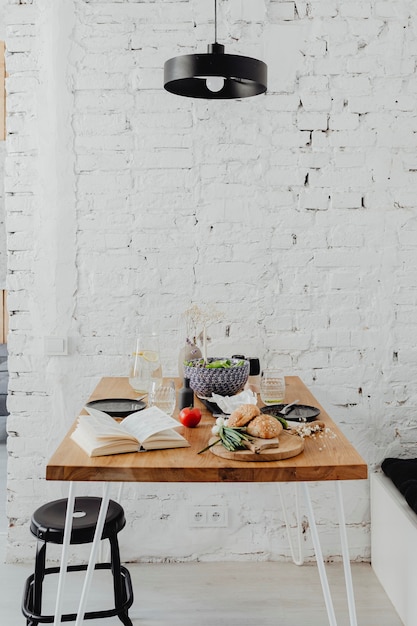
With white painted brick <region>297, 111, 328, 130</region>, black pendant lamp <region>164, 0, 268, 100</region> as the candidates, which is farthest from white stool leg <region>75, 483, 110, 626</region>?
white painted brick <region>297, 111, 328, 130</region>

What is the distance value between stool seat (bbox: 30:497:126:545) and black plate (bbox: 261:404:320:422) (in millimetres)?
598

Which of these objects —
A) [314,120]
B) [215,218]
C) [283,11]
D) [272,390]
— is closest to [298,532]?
[272,390]

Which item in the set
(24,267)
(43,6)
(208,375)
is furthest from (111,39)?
(208,375)

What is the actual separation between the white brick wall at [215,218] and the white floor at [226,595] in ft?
0.37

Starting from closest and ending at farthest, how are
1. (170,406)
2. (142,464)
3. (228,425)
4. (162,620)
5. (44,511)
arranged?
(142,464)
(228,425)
(170,406)
(44,511)
(162,620)

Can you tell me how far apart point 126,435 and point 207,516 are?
1.29 meters

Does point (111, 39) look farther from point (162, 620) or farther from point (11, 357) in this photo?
point (162, 620)

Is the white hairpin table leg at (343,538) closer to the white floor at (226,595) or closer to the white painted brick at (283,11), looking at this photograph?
the white floor at (226,595)

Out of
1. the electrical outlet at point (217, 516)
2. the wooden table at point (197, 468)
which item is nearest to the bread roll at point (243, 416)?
the wooden table at point (197, 468)

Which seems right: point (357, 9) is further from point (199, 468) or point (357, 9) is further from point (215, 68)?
point (199, 468)

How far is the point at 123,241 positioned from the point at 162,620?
1454 mm

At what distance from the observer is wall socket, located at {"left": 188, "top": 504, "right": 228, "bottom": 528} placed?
9.64ft

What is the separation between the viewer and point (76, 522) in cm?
219

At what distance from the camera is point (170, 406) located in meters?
Answer: 2.11
